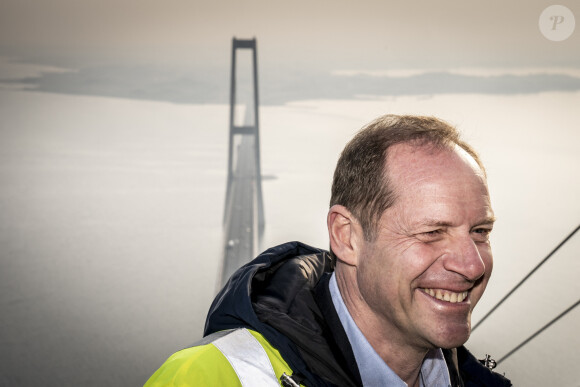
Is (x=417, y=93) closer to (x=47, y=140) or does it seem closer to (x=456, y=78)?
(x=456, y=78)

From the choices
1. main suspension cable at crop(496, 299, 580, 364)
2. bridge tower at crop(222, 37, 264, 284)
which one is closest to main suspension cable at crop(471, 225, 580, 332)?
main suspension cable at crop(496, 299, 580, 364)

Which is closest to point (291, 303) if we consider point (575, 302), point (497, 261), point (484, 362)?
point (484, 362)

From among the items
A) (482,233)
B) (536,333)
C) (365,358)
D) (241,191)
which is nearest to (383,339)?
(365,358)

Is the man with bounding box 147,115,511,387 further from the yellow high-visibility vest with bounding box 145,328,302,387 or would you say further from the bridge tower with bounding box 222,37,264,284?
the bridge tower with bounding box 222,37,264,284

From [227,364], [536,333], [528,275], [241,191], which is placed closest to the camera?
[227,364]

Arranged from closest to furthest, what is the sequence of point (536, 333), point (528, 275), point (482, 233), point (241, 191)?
point (482, 233) < point (536, 333) < point (528, 275) < point (241, 191)

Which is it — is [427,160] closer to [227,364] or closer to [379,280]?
[379,280]

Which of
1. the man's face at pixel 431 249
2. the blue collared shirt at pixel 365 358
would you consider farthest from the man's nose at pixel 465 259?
the blue collared shirt at pixel 365 358
